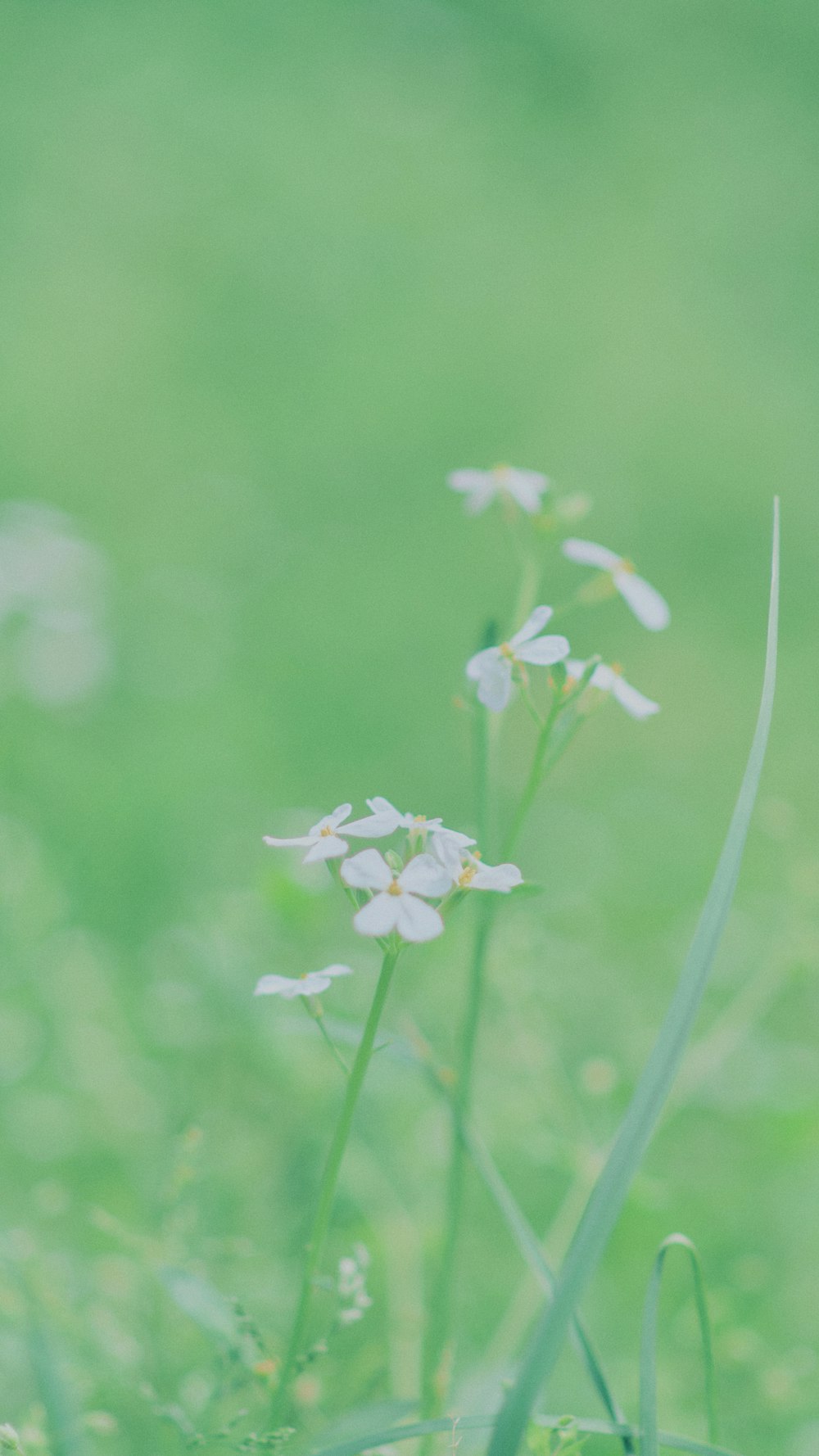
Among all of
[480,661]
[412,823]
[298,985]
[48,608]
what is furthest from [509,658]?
[48,608]

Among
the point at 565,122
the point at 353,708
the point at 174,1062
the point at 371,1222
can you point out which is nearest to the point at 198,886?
the point at 174,1062

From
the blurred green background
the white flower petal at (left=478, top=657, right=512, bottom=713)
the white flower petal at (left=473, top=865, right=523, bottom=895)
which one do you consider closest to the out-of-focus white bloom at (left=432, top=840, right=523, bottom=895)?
the white flower petal at (left=473, top=865, right=523, bottom=895)

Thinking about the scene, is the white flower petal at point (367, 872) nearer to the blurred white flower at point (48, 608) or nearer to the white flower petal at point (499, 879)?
the white flower petal at point (499, 879)

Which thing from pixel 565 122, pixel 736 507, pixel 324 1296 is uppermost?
pixel 565 122

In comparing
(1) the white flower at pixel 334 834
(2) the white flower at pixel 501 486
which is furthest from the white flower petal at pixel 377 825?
(2) the white flower at pixel 501 486

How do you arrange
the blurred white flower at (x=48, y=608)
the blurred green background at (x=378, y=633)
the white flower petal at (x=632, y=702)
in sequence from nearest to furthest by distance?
the white flower petal at (x=632, y=702)
the blurred green background at (x=378, y=633)
the blurred white flower at (x=48, y=608)

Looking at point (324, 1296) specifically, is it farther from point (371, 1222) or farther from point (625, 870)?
point (625, 870)
